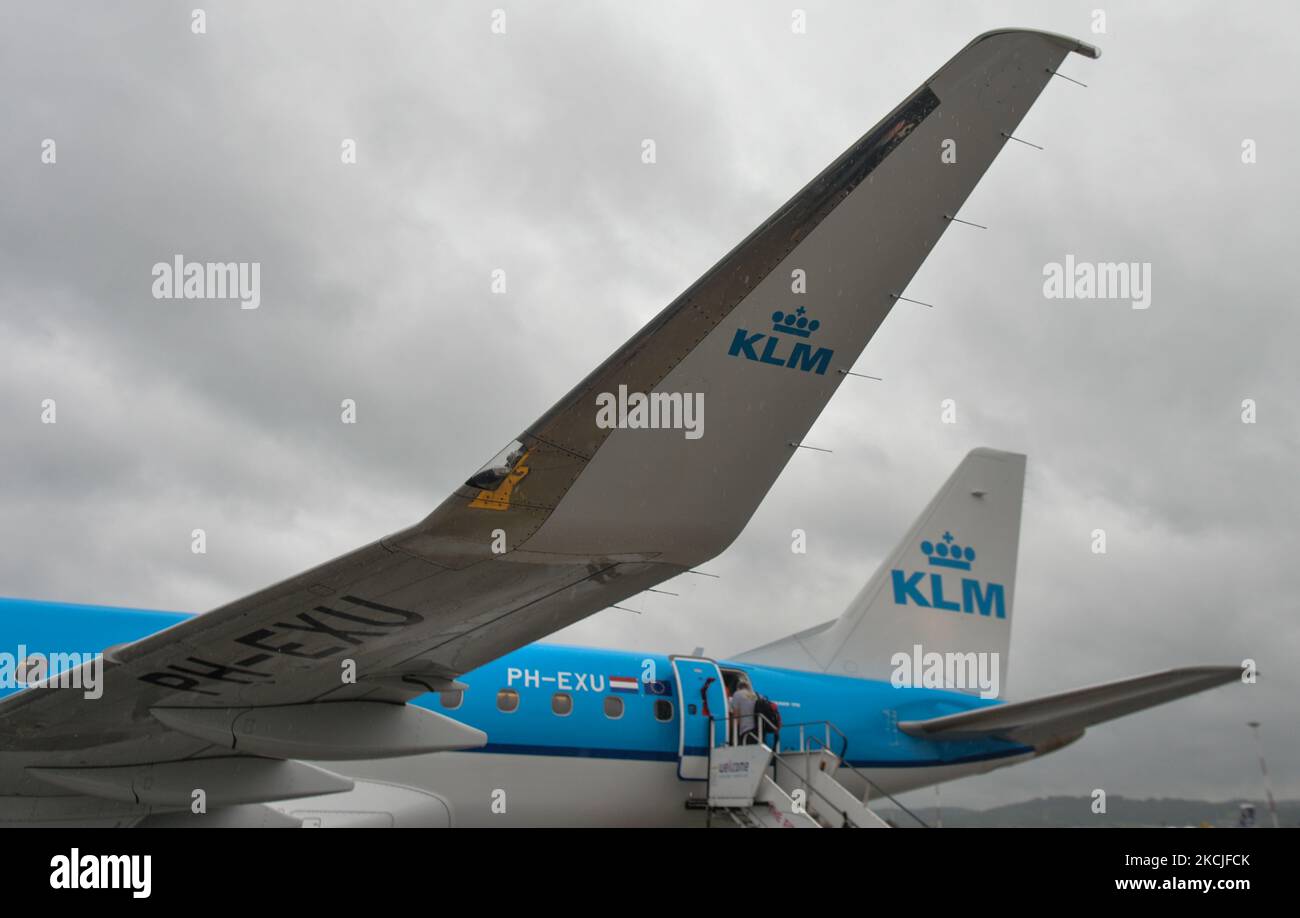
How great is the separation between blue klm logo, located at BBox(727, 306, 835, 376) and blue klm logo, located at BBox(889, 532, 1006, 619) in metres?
11.9

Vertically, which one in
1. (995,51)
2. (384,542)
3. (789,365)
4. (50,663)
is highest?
(995,51)

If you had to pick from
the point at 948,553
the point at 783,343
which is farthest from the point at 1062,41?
the point at 948,553

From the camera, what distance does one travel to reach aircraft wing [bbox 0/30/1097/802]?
4477 millimetres

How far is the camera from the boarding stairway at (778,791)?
11.7 metres

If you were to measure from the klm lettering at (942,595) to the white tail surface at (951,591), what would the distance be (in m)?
0.02
